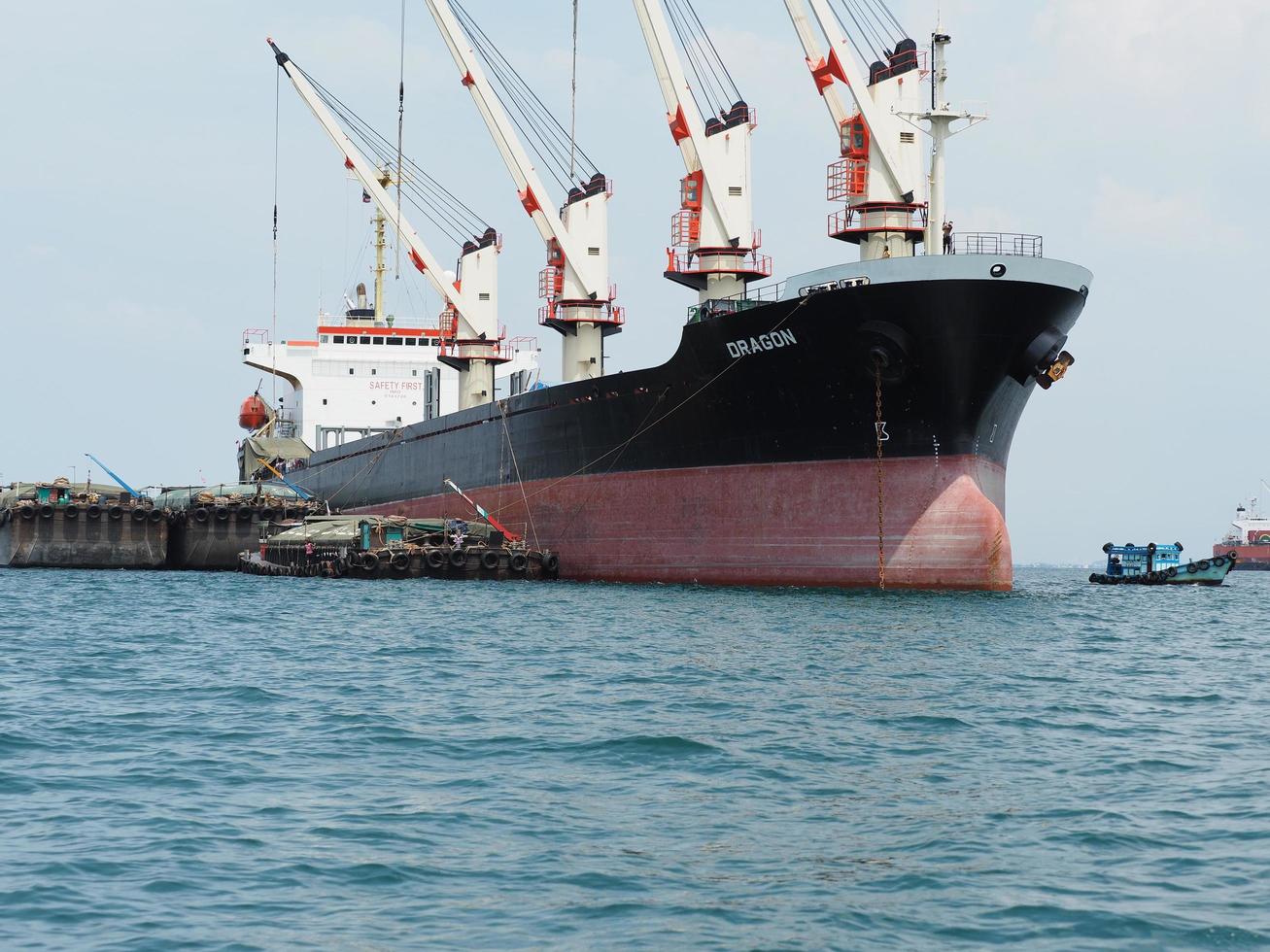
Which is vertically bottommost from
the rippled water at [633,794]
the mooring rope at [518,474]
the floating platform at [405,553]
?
the rippled water at [633,794]

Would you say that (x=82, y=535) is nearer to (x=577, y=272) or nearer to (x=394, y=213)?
(x=394, y=213)

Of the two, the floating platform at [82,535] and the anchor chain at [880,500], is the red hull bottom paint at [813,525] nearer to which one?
the anchor chain at [880,500]

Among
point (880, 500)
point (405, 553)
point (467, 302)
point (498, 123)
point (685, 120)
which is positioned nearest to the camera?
point (880, 500)

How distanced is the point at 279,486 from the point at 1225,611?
1277 inches

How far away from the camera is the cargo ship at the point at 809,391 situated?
26266mm

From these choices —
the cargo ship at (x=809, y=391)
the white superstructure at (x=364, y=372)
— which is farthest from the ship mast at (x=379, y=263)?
the cargo ship at (x=809, y=391)

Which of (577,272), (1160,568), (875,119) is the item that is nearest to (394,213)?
(577,272)

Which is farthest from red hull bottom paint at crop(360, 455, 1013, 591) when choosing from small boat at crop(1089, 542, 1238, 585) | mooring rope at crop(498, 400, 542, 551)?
small boat at crop(1089, 542, 1238, 585)

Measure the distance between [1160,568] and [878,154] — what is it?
23.5m

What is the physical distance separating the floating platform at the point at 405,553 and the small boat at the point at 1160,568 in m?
22.2

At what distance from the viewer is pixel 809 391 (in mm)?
27328

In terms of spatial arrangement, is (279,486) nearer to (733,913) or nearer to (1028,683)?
(1028,683)

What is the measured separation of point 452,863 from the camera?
7910mm

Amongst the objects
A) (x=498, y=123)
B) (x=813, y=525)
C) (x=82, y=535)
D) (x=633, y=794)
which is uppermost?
(x=498, y=123)
